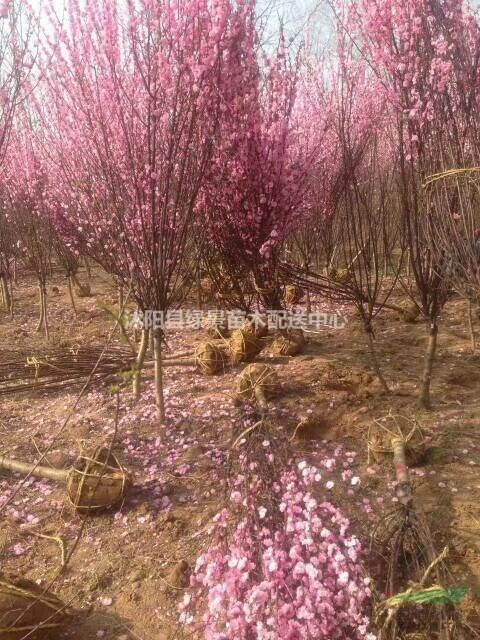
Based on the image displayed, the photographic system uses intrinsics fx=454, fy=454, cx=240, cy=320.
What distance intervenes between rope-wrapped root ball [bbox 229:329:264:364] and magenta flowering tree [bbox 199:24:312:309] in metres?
0.70

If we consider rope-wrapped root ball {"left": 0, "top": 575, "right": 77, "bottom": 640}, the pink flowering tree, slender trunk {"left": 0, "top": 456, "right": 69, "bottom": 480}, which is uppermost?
the pink flowering tree

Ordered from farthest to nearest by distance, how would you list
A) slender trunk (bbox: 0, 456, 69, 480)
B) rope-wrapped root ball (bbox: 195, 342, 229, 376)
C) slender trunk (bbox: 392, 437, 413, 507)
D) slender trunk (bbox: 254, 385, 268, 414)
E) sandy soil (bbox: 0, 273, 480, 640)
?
rope-wrapped root ball (bbox: 195, 342, 229, 376), slender trunk (bbox: 254, 385, 268, 414), slender trunk (bbox: 0, 456, 69, 480), sandy soil (bbox: 0, 273, 480, 640), slender trunk (bbox: 392, 437, 413, 507)

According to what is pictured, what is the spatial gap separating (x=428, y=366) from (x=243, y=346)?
180 cm

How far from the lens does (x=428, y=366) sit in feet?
11.7

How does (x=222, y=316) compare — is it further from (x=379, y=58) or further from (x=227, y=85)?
(x=379, y=58)

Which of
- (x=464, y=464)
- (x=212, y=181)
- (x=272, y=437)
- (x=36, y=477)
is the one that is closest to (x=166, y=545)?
(x=272, y=437)

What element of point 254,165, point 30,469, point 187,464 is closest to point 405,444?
point 187,464

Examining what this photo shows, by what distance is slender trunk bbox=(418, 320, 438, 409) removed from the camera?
3518 millimetres

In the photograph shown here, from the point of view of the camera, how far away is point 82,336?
20.5 ft

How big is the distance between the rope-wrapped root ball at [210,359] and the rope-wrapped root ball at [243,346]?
0.13 meters

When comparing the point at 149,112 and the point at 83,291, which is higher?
the point at 149,112

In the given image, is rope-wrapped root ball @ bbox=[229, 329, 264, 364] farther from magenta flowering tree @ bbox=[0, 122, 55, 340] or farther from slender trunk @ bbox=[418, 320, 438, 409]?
magenta flowering tree @ bbox=[0, 122, 55, 340]

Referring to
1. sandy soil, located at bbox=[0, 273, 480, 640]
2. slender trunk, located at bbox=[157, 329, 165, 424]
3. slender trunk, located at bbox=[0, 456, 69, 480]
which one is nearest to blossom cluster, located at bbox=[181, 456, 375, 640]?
sandy soil, located at bbox=[0, 273, 480, 640]

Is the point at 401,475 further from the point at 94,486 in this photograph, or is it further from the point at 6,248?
the point at 6,248
